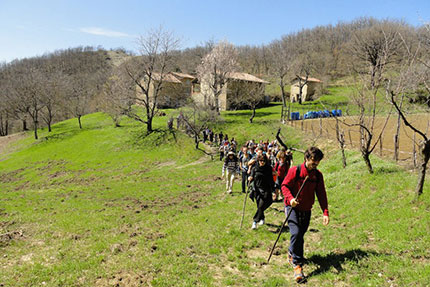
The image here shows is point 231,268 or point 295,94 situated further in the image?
point 295,94

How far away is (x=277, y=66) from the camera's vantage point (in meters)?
52.8

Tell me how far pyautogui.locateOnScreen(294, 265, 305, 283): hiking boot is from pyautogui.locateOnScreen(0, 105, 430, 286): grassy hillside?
0.75 feet

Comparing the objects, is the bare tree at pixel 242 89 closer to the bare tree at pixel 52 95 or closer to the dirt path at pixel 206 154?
the dirt path at pixel 206 154

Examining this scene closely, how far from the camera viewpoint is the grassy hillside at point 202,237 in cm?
554

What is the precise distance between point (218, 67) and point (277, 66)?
1504cm

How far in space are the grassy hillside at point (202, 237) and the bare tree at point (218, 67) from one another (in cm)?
2842

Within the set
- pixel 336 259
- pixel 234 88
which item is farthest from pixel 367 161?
pixel 234 88

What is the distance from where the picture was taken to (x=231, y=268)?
6160mm

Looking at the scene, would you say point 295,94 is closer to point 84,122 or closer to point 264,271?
point 84,122

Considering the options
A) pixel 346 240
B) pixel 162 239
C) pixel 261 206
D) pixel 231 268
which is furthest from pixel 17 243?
pixel 346 240

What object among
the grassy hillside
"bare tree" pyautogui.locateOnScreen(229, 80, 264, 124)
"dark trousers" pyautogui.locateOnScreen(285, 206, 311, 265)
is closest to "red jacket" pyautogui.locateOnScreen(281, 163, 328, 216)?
"dark trousers" pyautogui.locateOnScreen(285, 206, 311, 265)

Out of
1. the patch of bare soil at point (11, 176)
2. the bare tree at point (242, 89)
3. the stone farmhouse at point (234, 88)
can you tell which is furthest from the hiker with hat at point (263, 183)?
the bare tree at point (242, 89)

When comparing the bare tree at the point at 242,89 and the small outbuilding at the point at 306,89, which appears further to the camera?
the small outbuilding at the point at 306,89

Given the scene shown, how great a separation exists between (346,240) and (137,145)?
31.2 metres
